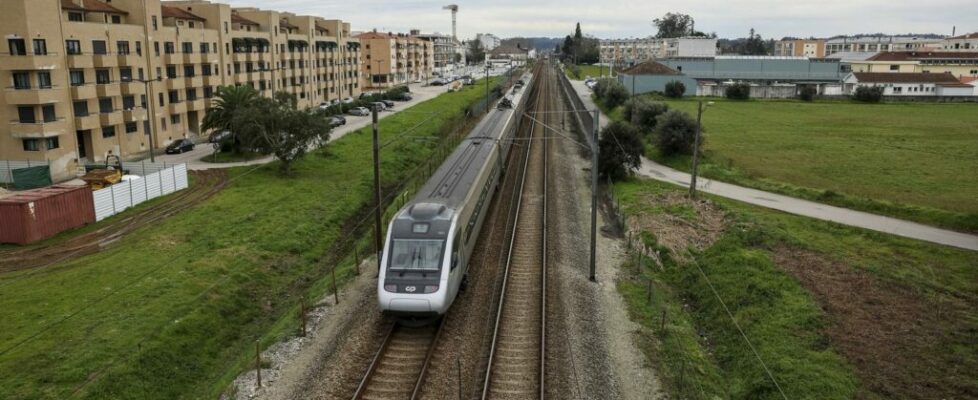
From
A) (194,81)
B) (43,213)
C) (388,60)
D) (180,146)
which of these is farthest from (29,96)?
(388,60)

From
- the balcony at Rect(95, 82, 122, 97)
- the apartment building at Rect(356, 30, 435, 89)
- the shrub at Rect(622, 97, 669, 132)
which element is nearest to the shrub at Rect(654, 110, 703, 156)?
the shrub at Rect(622, 97, 669, 132)

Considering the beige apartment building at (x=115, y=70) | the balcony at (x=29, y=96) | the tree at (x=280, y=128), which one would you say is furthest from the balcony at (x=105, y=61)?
the tree at (x=280, y=128)

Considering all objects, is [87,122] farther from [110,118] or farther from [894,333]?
[894,333]

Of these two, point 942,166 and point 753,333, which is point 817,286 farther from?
point 942,166

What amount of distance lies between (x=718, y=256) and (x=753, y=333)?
6739 mm

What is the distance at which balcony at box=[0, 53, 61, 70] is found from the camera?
1544 inches

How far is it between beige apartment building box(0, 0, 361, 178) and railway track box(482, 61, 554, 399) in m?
26.6

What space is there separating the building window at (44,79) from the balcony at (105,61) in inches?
150

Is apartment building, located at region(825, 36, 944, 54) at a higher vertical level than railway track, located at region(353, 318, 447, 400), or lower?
higher

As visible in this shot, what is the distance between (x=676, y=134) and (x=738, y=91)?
5903 cm

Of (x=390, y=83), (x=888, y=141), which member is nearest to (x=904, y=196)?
(x=888, y=141)

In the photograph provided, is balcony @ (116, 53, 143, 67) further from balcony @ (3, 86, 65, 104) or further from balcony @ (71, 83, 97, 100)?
balcony @ (3, 86, 65, 104)

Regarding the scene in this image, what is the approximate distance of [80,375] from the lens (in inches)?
639

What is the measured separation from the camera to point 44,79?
41250 millimetres
